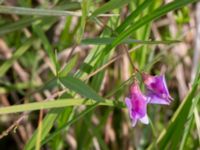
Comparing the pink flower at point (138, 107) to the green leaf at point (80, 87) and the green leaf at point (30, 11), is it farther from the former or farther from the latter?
the green leaf at point (30, 11)

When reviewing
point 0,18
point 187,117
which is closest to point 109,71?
point 0,18

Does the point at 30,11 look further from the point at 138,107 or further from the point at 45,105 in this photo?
the point at 138,107

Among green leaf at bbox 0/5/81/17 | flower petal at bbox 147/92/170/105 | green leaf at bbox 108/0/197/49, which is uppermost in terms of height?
green leaf at bbox 0/5/81/17

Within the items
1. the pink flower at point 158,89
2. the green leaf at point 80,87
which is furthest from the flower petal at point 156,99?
the green leaf at point 80,87

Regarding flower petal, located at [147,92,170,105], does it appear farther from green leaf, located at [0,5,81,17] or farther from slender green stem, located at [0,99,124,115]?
green leaf, located at [0,5,81,17]

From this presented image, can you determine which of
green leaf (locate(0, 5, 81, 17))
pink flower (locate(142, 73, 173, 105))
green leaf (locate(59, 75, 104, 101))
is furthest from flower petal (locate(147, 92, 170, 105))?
green leaf (locate(0, 5, 81, 17))

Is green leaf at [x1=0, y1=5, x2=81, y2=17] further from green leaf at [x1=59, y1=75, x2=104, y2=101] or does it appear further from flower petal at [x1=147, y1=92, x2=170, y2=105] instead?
flower petal at [x1=147, y1=92, x2=170, y2=105]

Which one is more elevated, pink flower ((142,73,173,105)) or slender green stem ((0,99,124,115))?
slender green stem ((0,99,124,115))

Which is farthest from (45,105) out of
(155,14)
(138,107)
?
(155,14)
